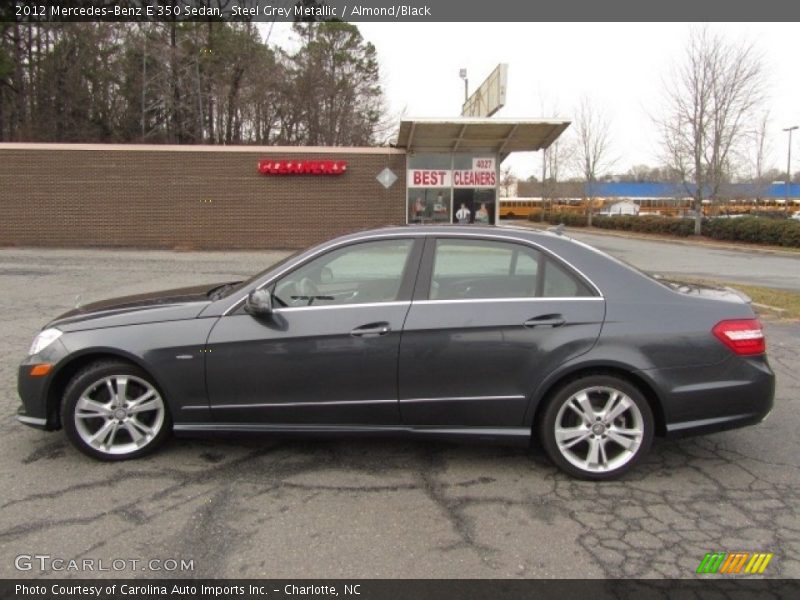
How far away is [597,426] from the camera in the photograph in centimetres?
348

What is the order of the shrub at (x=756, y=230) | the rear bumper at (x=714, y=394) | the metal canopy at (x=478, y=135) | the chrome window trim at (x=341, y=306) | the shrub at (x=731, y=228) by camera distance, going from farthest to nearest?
the shrub at (x=731, y=228), the shrub at (x=756, y=230), the metal canopy at (x=478, y=135), the chrome window trim at (x=341, y=306), the rear bumper at (x=714, y=394)

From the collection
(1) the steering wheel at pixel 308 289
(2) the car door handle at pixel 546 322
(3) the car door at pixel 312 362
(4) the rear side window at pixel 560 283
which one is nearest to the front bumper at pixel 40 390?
(3) the car door at pixel 312 362

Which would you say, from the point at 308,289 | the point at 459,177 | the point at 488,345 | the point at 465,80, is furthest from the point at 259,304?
the point at 465,80

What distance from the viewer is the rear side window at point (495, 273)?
3.58m

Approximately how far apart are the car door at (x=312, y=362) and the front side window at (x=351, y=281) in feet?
0.10

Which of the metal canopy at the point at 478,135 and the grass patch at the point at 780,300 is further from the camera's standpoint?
the metal canopy at the point at 478,135

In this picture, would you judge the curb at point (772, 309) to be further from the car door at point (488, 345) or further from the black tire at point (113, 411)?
the black tire at point (113, 411)

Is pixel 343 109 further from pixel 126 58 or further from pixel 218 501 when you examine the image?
pixel 218 501

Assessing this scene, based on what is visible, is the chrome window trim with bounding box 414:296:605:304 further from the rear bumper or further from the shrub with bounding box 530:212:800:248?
the shrub with bounding box 530:212:800:248

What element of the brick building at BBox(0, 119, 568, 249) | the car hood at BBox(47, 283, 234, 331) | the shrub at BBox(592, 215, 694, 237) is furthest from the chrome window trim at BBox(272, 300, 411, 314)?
the shrub at BBox(592, 215, 694, 237)

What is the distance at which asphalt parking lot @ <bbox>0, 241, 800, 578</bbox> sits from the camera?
8.95 ft

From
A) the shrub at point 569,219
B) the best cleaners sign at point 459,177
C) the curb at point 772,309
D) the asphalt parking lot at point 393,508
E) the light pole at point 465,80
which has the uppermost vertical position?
the light pole at point 465,80

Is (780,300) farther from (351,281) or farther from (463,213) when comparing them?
(463,213)

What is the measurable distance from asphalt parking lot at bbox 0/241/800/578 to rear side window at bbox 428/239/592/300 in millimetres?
1139
